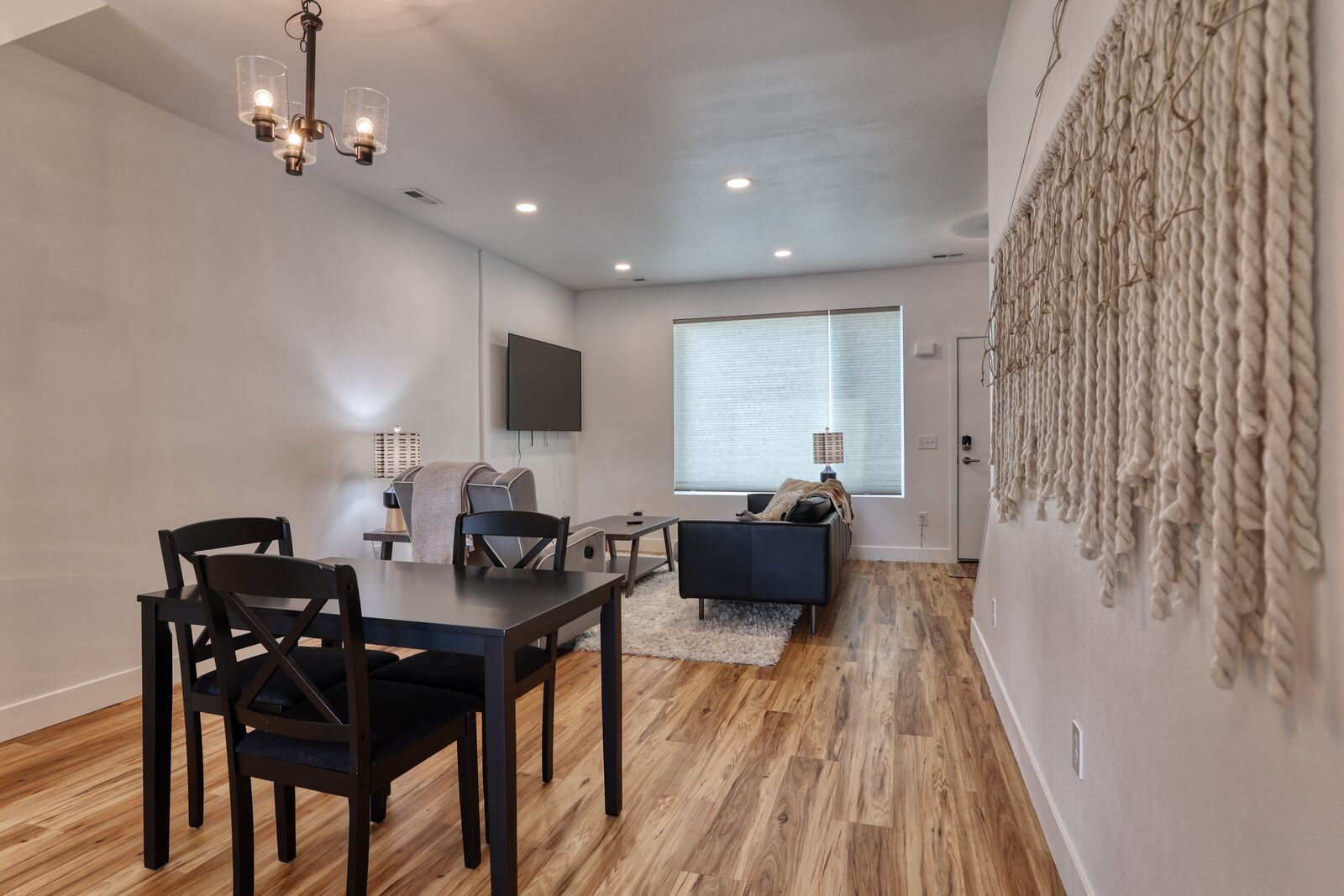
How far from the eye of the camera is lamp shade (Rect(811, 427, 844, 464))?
20.8ft

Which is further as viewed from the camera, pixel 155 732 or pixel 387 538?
pixel 387 538

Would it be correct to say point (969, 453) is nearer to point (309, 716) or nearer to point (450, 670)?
point (450, 670)

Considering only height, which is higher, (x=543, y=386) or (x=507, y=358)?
(x=507, y=358)

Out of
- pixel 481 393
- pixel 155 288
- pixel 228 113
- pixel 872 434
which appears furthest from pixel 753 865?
pixel 872 434

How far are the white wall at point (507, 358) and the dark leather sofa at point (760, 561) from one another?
196 centimetres

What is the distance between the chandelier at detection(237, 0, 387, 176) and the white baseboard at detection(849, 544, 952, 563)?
5.26 metres

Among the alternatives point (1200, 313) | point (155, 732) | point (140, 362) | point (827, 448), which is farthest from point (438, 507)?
point (827, 448)

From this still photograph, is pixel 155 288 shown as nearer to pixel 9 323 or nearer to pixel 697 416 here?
pixel 9 323

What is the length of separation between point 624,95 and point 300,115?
1.43 m

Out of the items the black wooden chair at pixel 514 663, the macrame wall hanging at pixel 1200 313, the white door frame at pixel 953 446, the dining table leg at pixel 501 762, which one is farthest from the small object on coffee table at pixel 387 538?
the white door frame at pixel 953 446

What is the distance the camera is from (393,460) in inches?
174

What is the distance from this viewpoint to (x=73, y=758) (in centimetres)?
262

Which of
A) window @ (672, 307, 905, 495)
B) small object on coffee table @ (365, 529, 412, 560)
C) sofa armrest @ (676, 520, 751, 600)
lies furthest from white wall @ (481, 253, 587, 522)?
sofa armrest @ (676, 520, 751, 600)

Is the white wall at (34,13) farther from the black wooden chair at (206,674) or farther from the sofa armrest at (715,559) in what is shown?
the sofa armrest at (715,559)
